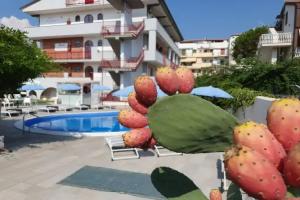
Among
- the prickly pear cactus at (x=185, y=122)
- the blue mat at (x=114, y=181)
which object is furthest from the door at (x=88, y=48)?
the prickly pear cactus at (x=185, y=122)

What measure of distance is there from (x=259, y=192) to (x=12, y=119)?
22.2m

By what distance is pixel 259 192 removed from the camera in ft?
2.85

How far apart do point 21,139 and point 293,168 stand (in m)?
14.8

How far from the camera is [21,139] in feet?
46.9

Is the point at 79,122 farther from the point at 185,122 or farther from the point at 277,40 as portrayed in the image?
the point at 185,122

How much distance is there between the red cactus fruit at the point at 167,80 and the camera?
1.34 m

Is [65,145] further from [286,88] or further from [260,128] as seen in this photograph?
[260,128]

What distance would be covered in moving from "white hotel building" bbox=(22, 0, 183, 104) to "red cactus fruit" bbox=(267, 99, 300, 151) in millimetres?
31636

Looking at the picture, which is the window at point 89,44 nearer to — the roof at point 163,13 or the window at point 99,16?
the window at point 99,16

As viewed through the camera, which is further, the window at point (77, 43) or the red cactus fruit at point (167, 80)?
the window at point (77, 43)

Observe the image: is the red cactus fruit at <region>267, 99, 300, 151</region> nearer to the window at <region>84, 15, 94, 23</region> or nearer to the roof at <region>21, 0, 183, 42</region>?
the roof at <region>21, 0, 183, 42</region>

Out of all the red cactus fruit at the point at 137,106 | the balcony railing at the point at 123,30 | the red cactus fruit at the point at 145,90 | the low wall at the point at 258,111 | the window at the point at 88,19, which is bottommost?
the low wall at the point at 258,111

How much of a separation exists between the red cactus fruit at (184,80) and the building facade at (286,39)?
26902 millimetres

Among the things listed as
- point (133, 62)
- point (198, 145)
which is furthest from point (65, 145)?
point (133, 62)
